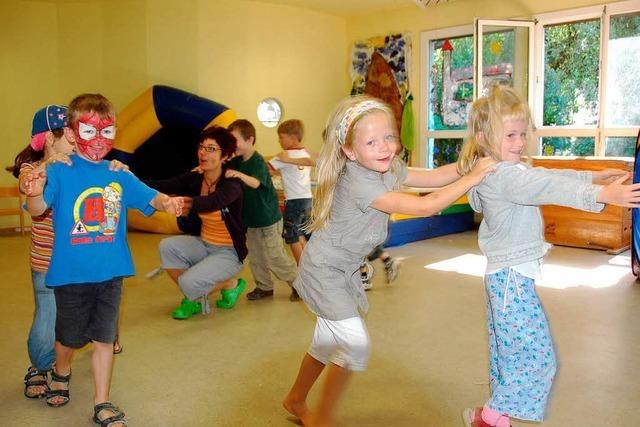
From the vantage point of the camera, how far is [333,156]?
2.15 meters

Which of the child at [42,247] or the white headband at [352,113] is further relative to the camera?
the child at [42,247]

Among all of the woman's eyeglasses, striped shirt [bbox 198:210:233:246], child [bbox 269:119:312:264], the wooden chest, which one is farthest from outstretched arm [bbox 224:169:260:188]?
the wooden chest

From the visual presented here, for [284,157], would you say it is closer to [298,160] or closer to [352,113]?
[298,160]

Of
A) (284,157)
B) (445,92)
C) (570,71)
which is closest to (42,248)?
(284,157)

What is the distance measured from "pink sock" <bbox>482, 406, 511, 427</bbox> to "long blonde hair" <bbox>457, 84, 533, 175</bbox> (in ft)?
2.81

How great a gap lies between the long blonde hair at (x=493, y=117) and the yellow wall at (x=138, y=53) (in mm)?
6446

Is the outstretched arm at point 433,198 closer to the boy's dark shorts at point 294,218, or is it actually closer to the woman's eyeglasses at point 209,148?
the woman's eyeglasses at point 209,148

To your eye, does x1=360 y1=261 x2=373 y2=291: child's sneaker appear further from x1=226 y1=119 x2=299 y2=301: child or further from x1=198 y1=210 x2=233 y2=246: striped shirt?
x1=198 y1=210 x2=233 y2=246: striped shirt

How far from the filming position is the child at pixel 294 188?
4.71 m

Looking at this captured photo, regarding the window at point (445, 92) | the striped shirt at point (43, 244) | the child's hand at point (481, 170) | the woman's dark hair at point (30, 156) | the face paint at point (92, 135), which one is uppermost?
the window at point (445, 92)

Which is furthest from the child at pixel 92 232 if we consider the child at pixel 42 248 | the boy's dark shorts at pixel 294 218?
the boy's dark shorts at pixel 294 218

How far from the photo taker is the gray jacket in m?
1.90

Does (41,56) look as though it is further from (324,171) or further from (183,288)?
(324,171)

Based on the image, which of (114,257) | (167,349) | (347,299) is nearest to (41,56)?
(167,349)
